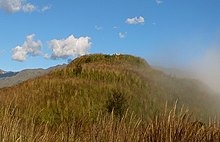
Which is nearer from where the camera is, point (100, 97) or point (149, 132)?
point (149, 132)

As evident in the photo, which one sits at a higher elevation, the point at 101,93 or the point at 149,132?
the point at 101,93

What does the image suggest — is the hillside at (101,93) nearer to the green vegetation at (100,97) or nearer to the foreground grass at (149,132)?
the green vegetation at (100,97)

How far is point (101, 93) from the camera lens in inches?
1134

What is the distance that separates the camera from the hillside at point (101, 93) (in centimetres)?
2483

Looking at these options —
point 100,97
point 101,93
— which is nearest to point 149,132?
point 100,97

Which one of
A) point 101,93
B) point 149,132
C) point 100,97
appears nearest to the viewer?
point 149,132

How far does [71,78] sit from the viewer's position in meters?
32.2

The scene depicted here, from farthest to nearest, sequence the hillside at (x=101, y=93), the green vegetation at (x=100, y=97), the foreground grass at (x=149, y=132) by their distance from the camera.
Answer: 1. the hillside at (x=101, y=93)
2. the green vegetation at (x=100, y=97)
3. the foreground grass at (x=149, y=132)

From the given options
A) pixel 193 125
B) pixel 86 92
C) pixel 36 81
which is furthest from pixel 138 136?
A: pixel 36 81

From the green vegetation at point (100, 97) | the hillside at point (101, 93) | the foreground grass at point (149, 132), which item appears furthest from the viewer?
the hillside at point (101, 93)

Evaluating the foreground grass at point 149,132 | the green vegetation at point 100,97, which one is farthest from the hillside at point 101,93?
the foreground grass at point 149,132

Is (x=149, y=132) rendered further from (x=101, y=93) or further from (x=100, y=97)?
(x=101, y=93)

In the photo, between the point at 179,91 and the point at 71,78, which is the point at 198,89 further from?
the point at 71,78

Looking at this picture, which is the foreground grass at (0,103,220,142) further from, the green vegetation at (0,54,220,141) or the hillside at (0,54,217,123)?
the hillside at (0,54,217,123)
